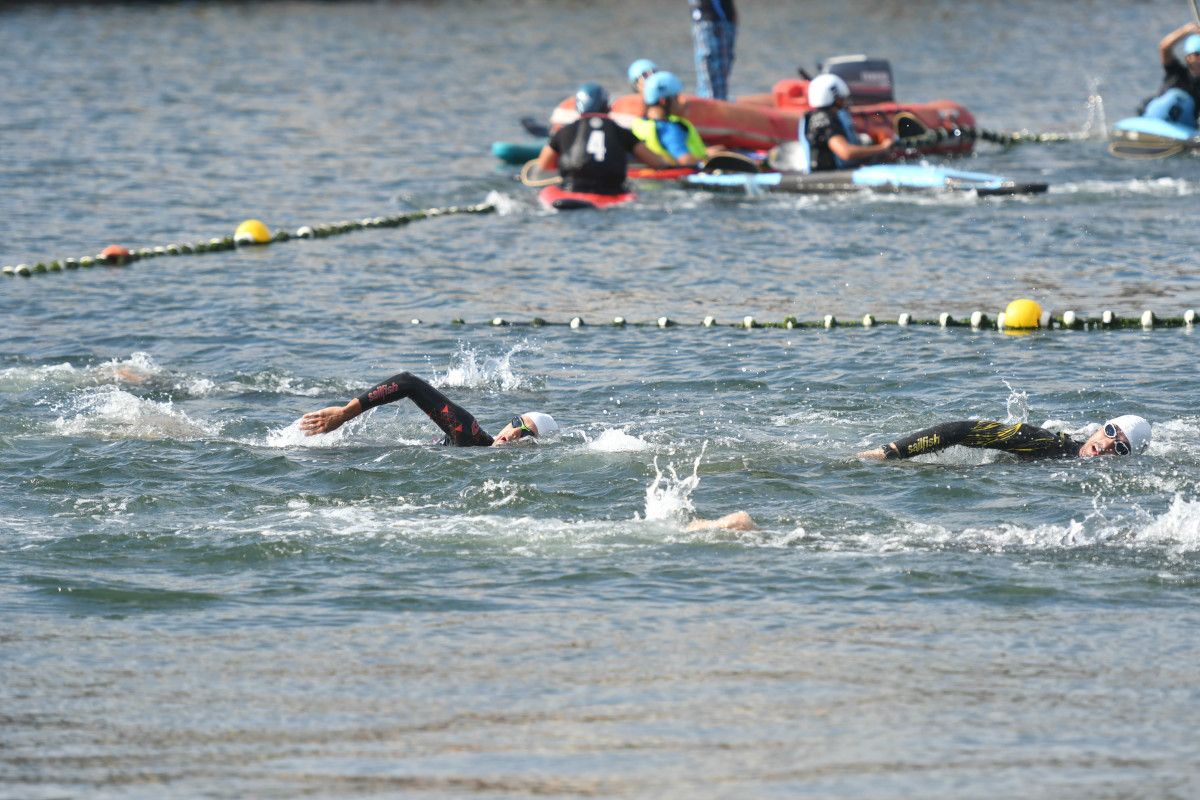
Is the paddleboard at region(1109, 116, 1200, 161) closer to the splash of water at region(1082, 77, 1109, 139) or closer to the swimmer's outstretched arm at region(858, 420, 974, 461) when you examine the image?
the splash of water at region(1082, 77, 1109, 139)

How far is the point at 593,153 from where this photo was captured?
2138 cm

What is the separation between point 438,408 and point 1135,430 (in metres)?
4.63

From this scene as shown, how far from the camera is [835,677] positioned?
25.8 feet

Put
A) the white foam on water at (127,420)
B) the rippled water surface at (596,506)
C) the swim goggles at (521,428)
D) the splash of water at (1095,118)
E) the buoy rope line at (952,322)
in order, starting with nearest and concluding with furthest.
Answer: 1. the rippled water surface at (596,506)
2. the swim goggles at (521,428)
3. the white foam on water at (127,420)
4. the buoy rope line at (952,322)
5. the splash of water at (1095,118)

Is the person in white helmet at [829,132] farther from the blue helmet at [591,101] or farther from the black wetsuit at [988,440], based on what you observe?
the black wetsuit at [988,440]

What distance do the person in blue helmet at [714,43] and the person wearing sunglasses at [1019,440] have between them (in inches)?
624

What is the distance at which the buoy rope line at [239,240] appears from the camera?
18.9m

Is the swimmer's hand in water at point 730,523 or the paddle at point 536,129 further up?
the paddle at point 536,129

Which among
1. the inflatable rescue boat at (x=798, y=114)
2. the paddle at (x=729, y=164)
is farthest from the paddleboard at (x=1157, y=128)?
the paddle at (x=729, y=164)

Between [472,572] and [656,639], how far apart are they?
1444mm

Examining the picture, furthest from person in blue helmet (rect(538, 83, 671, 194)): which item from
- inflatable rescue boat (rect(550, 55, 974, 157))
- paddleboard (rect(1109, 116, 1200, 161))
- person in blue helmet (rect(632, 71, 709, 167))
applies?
paddleboard (rect(1109, 116, 1200, 161))

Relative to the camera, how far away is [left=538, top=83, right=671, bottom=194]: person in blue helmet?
21297mm

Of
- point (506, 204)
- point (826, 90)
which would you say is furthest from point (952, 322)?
point (506, 204)

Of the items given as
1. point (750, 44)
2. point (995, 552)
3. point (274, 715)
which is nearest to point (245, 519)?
point (274, 715)
